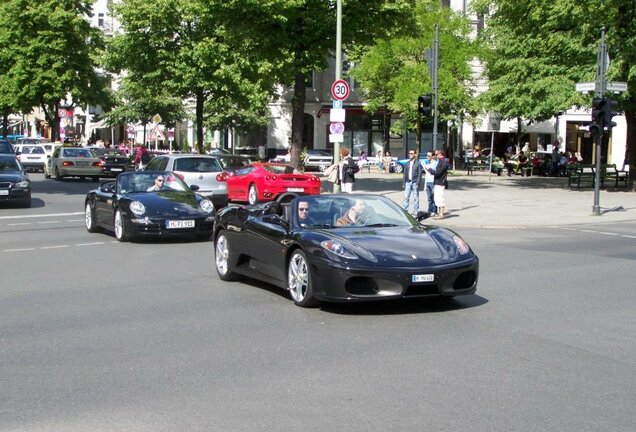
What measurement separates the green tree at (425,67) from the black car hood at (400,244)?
4138 cm

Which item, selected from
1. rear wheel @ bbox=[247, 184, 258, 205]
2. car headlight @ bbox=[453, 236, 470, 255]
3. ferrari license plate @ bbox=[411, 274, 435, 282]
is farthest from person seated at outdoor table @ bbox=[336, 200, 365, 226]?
rear wheel @ bbox=[247, 184, 258, 205]

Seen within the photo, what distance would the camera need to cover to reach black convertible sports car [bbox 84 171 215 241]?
16.7 meters

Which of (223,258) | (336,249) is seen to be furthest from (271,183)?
(336,249)

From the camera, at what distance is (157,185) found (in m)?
18.2

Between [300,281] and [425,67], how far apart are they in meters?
43.7

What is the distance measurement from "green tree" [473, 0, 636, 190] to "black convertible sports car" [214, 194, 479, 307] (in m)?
22.9

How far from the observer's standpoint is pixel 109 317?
9344mm

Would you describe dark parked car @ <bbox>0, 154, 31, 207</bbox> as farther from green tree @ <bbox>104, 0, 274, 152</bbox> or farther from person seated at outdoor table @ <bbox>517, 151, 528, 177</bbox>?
person seated at outdoor table @ <bbox>517, 151, 528, 177</bbox>

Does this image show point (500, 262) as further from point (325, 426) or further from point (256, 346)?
point (325, 426)

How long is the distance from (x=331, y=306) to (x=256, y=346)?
2235mm

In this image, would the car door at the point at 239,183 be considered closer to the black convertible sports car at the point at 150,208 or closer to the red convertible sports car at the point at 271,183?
the red convertible sports car at the point at 271,183

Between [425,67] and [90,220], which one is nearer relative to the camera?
[90,220]

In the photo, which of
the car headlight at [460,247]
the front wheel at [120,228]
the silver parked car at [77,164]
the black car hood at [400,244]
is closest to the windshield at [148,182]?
the front wheel at [120,228]

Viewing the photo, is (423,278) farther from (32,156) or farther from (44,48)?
(44,48)
